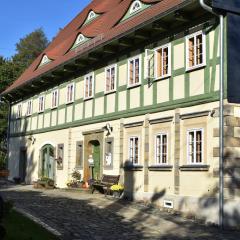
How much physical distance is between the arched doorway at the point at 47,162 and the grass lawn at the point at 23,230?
14.6m

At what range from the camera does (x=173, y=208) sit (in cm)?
1700

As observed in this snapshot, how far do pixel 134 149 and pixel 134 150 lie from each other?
4cm

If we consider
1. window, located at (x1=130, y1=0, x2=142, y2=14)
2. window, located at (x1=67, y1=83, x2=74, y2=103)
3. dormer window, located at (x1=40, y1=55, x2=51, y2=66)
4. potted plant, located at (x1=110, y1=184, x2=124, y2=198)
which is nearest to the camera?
potted plant, located at (x1=110, y1=184, x2=124, y2=198)

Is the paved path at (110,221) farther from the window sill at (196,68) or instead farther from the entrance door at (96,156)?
the window sill at (196,68)

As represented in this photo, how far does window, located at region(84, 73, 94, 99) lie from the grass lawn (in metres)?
10.8

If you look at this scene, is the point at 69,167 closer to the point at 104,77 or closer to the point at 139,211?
the point at 104,77

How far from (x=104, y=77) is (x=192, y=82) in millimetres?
6341

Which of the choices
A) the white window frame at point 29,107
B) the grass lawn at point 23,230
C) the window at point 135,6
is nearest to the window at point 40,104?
the white window frame at point 29,107

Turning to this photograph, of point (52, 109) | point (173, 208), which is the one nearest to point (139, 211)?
point (173, 208)

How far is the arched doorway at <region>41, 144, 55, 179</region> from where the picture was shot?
28.0 meters

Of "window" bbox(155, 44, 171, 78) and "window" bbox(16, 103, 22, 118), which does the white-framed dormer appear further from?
"window" bbox(155, 44, 171, 78)

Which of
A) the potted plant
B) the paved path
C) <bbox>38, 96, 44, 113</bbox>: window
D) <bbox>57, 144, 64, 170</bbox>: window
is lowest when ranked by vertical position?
the paved path

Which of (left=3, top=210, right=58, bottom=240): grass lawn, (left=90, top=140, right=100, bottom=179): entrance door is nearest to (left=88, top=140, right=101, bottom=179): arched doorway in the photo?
(left=90, top=140, right=100, bottom=179): entrance door

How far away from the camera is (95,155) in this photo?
76.7ft
